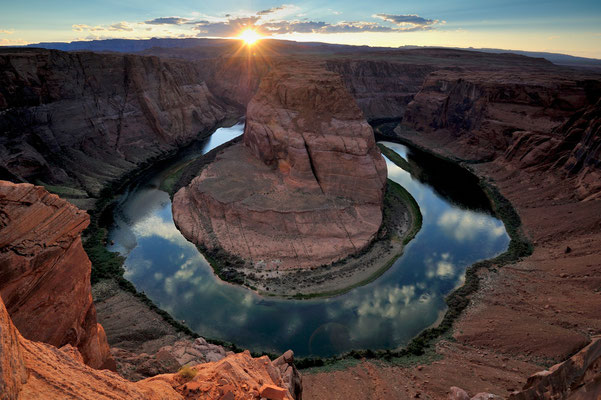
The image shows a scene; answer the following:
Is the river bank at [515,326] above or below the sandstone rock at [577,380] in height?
below

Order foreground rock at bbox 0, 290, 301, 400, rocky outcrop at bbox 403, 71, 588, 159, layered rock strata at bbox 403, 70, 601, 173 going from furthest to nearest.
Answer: rocky outcrop at bbox 403, 71, 588, 159, layered rock strata at bbox 403, 70, 601, 173, foreground rock at bbox 0, 290, 301, 400

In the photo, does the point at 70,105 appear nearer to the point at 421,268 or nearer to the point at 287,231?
the point at 287,231

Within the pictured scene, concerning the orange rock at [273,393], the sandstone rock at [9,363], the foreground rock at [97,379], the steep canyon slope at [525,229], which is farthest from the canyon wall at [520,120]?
the sandstone rock at [9,363]

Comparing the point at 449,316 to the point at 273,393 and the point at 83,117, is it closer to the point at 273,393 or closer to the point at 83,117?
the point at 273,393

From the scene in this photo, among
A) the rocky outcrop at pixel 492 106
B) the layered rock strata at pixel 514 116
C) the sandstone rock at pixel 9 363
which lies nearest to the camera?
the sandstone rock at pixel 9 363

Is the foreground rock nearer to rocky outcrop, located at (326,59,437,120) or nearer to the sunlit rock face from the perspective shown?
the sunlit rock face

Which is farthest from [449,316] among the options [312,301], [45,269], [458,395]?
[45,269]

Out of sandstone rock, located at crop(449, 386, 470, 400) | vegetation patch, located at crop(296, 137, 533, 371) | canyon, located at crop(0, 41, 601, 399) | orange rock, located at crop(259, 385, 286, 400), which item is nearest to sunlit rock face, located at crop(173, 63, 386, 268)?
canyon, located at crop(0, 41, 601, 399)

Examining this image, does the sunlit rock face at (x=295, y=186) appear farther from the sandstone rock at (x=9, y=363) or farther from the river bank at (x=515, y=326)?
the sandstone rock at (x=9, y=363)

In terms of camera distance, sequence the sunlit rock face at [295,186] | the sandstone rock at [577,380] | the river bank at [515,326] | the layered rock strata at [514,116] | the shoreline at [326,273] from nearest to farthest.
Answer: the sandstone rock at [577,380], the river bank at [515,326], the shoreline at [326,273], the sunlit rock face at [295,186], the layered rock strata at [514,116]
